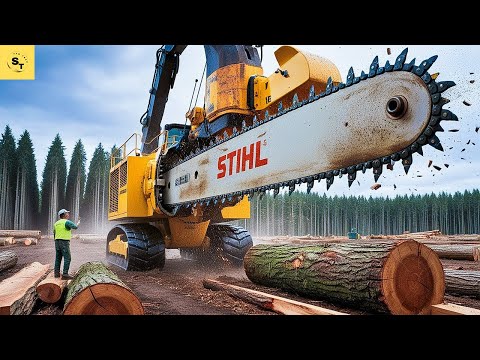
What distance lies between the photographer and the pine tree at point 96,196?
1861 cm

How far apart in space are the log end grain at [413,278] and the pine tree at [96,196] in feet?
55.6

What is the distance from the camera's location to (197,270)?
21.2 feet

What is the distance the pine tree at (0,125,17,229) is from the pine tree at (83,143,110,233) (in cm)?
576

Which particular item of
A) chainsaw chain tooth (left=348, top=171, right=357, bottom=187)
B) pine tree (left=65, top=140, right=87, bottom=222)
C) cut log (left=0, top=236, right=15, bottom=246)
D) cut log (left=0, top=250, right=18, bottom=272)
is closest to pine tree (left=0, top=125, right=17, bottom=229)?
cut log (left=0, top=236, right=15, bottom=246)

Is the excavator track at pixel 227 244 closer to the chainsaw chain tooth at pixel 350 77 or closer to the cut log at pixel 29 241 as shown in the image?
the chainsaw chain tooth at pixel 350 77

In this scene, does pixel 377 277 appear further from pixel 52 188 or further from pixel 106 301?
pixel 52 188

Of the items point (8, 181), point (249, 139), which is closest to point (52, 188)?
point (8, 181)

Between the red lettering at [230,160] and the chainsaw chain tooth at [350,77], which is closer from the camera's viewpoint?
the chainsaw chain tooth at [350,77]

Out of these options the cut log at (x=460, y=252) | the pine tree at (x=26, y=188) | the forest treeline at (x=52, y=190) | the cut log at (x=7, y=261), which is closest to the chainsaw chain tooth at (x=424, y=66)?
the cut log at (x=460, y=252)

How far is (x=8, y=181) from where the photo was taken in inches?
389

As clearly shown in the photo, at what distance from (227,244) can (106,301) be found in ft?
12.6
